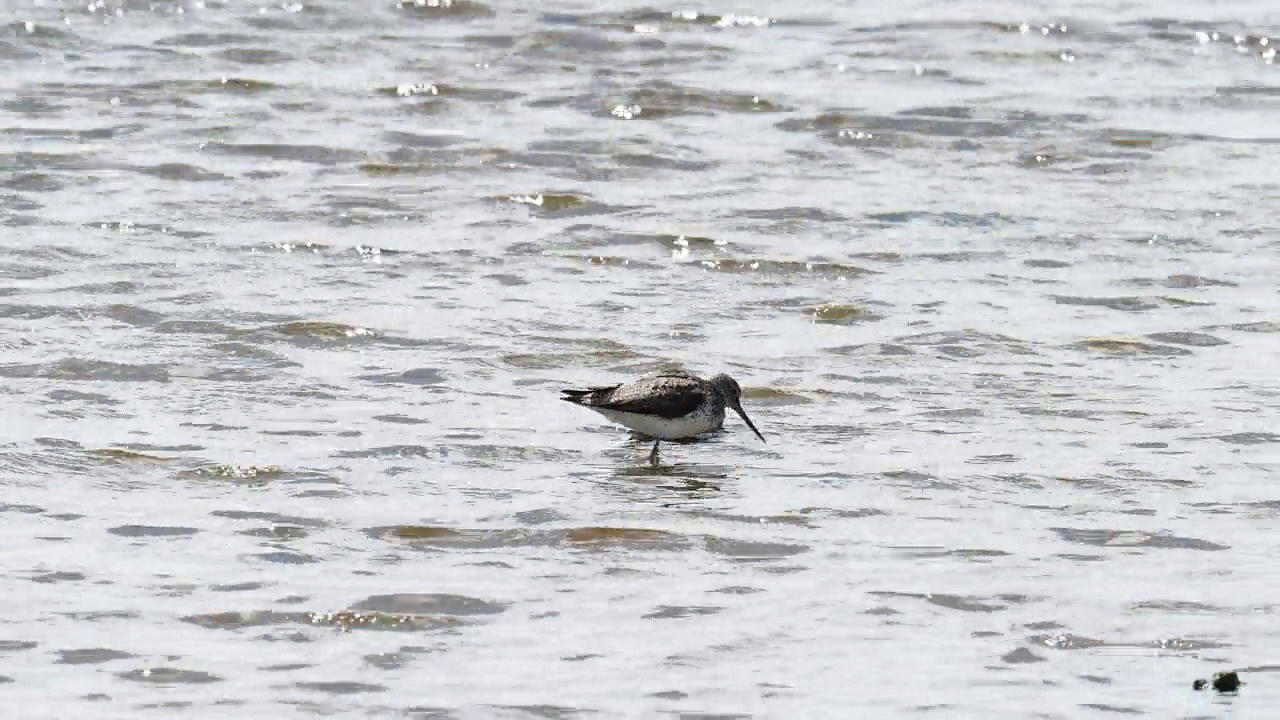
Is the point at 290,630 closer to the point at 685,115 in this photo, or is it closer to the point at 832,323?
the point at 832,323

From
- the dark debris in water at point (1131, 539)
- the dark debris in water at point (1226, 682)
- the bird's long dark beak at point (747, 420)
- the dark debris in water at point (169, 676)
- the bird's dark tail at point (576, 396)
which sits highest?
the bird's dark tail at point (576, 396)

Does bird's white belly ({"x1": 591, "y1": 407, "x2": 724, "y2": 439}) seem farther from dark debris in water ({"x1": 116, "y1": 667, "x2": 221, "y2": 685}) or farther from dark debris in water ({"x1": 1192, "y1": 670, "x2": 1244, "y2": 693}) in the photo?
dark debris in water ({"x1": 1192, "y1": 670, "x2": 1244, "y2": 693})

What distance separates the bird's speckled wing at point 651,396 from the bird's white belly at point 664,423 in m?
0.04

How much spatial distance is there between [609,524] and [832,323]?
422 cm

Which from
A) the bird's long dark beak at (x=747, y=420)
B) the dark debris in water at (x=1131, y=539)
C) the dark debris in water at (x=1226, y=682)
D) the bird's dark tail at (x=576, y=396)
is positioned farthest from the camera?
the bird's long dark beak at (x=747, y=420)

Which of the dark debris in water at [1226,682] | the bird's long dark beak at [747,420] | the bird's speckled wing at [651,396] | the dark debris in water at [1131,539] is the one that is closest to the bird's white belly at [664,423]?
the bird's speckled wing at [651,396]

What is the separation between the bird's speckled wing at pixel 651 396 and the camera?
1245cm

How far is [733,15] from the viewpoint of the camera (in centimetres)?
2405

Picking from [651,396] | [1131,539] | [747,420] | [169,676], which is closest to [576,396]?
[651,396]

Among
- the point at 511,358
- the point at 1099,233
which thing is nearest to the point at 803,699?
the point at 511,358

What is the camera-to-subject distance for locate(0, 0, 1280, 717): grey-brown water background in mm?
9609

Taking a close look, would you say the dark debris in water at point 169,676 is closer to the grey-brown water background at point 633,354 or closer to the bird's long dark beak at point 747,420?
the grey-brown water background at point 633,354

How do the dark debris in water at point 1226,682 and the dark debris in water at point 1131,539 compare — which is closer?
the dark debris in water at point 1226,682

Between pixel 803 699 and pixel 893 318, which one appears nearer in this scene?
pixel 803 699
